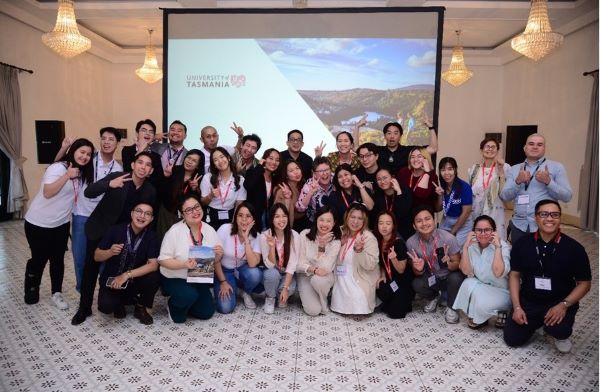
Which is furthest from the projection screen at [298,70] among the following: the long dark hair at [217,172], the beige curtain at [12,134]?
the beige curtain at [12,134]

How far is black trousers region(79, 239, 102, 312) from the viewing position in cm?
319

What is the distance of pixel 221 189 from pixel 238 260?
0.65 metres

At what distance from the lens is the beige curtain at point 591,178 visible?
270 inches

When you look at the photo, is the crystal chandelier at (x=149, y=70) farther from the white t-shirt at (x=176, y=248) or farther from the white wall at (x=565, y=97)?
the white wall at (x=565, y=97)

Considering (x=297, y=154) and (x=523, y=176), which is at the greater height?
(x=297, y=154)

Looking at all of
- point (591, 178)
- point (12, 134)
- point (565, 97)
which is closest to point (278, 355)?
point (591, 178)

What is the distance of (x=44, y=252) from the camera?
11.1 feet

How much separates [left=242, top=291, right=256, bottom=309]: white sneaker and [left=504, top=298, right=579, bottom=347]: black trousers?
189cm

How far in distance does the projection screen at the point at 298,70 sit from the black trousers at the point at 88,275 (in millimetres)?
2724

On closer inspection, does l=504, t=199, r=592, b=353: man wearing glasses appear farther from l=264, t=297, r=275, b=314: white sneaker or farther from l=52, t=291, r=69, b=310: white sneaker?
l=52, t=291, r=69, b=310: white sneaker

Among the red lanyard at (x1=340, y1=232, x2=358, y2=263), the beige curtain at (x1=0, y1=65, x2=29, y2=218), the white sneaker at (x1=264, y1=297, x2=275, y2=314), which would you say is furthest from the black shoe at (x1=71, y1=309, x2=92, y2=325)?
the beige curtain at (x1=0, y1=65, x2=29, y2=218)

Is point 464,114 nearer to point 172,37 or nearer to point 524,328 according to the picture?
point 172,37

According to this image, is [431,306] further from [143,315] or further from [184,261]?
[143,315]

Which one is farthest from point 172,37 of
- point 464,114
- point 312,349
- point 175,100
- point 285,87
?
point 464,114
